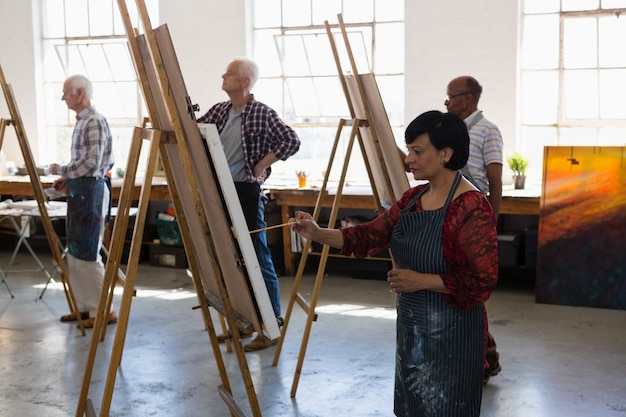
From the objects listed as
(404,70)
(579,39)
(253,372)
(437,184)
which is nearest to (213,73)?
(404,70)

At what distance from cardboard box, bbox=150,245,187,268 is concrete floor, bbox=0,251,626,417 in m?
1.06

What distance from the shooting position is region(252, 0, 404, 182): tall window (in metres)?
7.68

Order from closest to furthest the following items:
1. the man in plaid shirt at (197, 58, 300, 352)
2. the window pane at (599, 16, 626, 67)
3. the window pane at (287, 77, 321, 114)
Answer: the man in plaid shirt at (197, 58, 300, 352)
the window pane at (599, 16, 626, 67)
the window pane at (287, 77, 321, 114)

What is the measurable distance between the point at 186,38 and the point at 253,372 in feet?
14.4

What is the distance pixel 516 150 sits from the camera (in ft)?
23.1

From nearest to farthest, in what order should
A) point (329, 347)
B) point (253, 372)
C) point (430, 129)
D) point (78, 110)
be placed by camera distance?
point (430, 129) → point (253, 372) → point (329, 347) → point (78, 110)

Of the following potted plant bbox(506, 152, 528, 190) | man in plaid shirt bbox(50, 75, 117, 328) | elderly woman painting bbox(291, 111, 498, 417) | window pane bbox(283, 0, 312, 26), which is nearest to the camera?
elderly woman painting bbox(291, 111, 498, 417)

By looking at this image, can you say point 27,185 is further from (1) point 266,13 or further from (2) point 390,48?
(2) point 390,48

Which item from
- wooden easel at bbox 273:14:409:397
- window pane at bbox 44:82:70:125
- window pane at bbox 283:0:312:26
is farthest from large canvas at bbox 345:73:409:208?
window pane at bbox 44:82:70:125

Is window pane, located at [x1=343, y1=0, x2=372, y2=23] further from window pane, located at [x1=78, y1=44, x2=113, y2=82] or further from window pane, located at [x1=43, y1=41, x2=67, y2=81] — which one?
window pane, located at [x1=43, y1=41, x2=67, y2=81]

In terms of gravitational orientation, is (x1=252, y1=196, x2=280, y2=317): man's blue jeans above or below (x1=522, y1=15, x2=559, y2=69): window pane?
below

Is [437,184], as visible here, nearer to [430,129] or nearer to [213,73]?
[430,129]

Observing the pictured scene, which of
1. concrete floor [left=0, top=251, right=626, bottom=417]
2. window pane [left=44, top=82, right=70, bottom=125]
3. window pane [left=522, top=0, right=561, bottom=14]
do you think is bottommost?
concrete floor [left=0, top=251, right=626, bottom=417]

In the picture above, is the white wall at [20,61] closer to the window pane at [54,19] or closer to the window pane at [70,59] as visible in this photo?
the window pane at [54,19]
